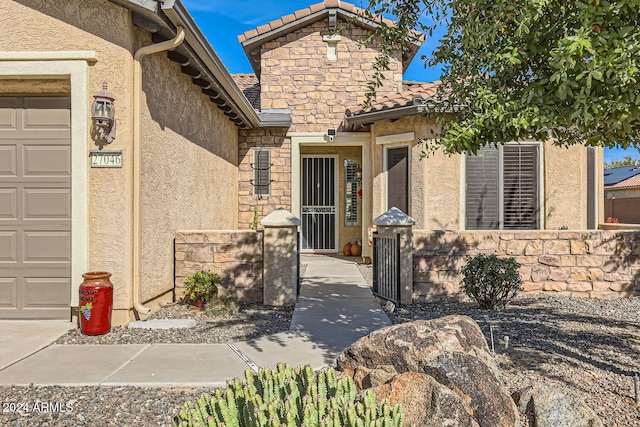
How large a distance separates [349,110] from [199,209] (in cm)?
432

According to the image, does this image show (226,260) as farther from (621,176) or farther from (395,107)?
(621,176)

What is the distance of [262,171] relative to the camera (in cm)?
1133

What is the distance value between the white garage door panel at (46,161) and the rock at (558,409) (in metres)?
5.42

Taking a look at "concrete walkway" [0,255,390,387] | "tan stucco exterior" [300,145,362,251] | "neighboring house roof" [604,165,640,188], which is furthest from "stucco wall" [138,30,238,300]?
"neighboring house roof" [604,165,640,188]

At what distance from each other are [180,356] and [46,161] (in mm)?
3102

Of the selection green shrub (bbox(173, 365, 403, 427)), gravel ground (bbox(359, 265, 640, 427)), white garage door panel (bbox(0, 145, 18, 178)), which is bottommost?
Answer: gravel ground (bbox(359, 265, 640, 427))

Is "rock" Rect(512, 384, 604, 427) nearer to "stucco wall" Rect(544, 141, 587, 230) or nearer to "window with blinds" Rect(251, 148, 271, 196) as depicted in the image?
"stucco wall" Rect(544, 141, 587, 230)

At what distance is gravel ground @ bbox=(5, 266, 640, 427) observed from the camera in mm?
3096

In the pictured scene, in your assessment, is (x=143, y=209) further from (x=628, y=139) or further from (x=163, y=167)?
(x=628, y=139)

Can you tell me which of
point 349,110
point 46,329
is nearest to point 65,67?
point 46,329

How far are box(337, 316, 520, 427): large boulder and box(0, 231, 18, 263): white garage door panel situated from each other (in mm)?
4419

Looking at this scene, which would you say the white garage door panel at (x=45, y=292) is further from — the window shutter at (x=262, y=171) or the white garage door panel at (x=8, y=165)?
the window shutter at (x=262, y=171)

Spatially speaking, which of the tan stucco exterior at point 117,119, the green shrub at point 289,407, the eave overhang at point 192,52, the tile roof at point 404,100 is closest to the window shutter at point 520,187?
the tile roof at point 404,100

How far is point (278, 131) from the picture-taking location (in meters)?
11.3
